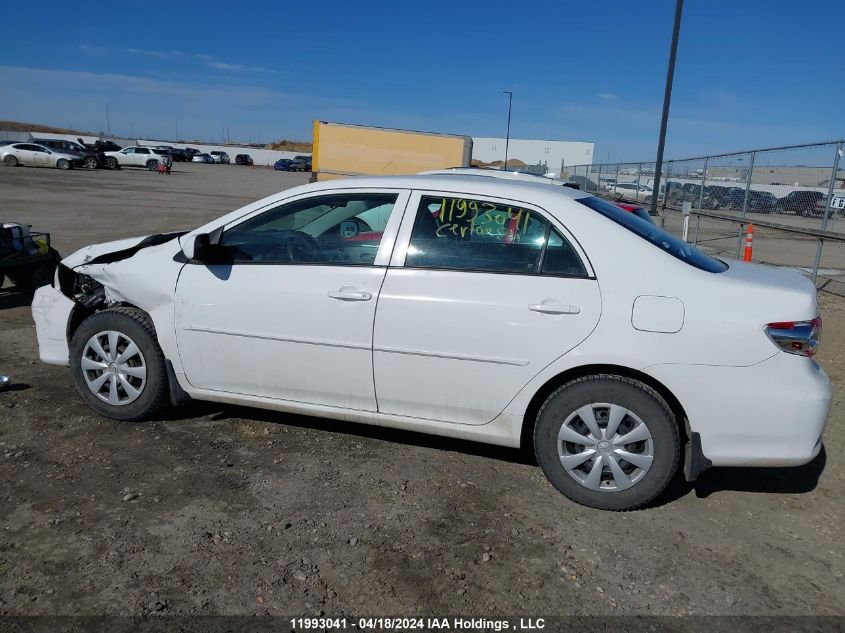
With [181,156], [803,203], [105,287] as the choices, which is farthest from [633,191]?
[181,156]

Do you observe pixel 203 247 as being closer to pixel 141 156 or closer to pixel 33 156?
pixel 33 156

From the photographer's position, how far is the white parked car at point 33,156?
38.7 meters

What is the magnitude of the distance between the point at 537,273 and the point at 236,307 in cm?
174

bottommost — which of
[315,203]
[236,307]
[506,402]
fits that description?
[506,402]

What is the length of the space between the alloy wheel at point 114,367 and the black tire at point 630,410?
8.22ft

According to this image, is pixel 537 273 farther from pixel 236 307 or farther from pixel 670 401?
pixel 236 307

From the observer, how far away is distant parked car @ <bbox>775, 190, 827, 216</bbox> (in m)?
10.5

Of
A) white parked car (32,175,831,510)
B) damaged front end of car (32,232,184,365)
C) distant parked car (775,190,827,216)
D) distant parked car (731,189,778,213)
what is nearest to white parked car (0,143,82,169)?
distant parked car (731,189,778,213)

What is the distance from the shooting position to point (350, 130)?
15.2m

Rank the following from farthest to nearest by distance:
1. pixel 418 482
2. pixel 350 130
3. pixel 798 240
A: pixel 798 240
pixel 350 130
pixel 418 482

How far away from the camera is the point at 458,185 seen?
3.86 m

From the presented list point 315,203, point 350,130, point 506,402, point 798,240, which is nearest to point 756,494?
point 506,402

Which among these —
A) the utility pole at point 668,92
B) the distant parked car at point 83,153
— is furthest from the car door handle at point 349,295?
the distant parked car at point 83,153

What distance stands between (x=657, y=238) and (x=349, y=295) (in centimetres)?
174
